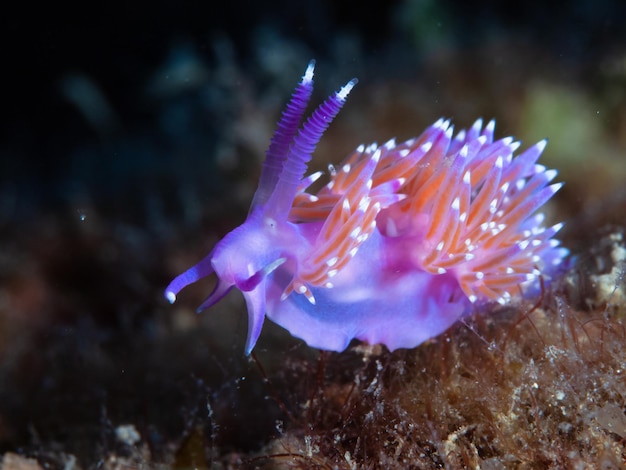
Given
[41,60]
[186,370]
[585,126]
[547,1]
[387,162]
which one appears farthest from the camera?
[41,60]

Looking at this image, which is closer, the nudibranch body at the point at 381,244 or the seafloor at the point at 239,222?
the nudibranch body at the point at 381,244

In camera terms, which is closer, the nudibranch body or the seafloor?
the nudibranch body

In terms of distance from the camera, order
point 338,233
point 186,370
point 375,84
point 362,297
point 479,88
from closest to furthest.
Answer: point 338,233, point 362,297, point 186,370, point 479,88, point 375,84

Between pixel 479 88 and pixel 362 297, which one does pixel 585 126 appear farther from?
pixel 362 297

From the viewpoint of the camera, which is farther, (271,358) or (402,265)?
(271,358)

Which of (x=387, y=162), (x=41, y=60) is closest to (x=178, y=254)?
(x=387, y=162)
